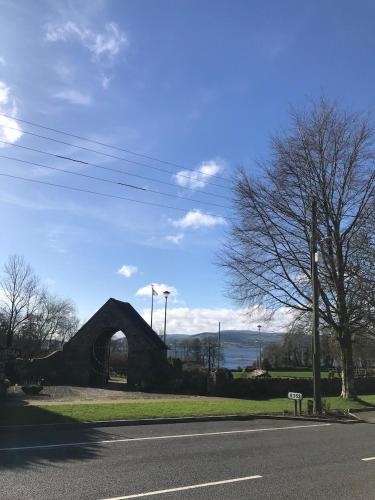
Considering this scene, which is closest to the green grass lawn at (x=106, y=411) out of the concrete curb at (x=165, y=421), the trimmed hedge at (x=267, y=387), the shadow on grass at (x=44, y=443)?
the shadow on grass at (x=44, y=443)

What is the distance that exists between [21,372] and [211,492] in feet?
86.9

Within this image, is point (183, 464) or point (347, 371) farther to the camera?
point (347, 371)

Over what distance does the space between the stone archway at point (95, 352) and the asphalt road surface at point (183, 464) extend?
17767 millimetres

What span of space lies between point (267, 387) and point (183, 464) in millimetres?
21551

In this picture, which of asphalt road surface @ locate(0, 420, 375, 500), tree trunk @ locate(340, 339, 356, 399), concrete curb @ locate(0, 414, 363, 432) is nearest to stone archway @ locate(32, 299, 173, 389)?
tree trunk @ locate(340, 339, 356, 399)

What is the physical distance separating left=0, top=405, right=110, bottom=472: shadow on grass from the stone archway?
53.2ft

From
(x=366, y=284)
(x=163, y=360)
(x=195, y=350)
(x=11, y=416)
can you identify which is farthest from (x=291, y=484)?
(x=195, y=350)

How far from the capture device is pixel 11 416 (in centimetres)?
1473

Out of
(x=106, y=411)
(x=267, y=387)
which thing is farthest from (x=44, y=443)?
(x=267, y=387)

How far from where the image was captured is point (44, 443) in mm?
10992

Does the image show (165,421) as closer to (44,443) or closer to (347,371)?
(44,443)

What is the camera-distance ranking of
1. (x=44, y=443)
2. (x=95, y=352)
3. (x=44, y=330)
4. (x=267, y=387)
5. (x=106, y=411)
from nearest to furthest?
(x=44, y=443), (x=106, y=411), (x=267, y=387), (x=95, y=352), (x=44, y=330)

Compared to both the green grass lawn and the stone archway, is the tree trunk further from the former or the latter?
the stone archway

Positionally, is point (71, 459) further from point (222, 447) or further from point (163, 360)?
point (163, 360)
